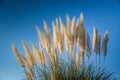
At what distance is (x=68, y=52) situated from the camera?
216cm

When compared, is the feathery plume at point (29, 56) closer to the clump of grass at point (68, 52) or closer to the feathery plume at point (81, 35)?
the clump of grass at point (68, 52)

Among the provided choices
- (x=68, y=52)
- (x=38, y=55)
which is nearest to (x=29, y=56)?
(x=38, y=55)

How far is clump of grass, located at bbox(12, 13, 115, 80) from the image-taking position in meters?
2.08

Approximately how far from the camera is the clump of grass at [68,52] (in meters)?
2.08

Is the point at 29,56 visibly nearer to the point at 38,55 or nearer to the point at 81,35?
the point at 38,55

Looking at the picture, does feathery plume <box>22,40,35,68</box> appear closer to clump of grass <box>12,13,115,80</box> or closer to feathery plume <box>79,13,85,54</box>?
clump of grass <box>12,13,115,80</box>

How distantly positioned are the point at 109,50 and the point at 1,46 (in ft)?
3.65

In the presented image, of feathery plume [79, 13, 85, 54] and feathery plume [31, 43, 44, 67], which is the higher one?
feathery plume [79, 13, 85, 54]

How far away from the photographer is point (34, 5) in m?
2.59

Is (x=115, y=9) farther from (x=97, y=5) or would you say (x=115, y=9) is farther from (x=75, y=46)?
(x=75, y=46)

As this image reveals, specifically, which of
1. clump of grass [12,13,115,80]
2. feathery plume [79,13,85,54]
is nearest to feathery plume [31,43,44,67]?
clump of grass [12,13,115,80]

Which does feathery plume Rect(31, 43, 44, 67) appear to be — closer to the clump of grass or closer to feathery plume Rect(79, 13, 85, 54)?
the clump of grass

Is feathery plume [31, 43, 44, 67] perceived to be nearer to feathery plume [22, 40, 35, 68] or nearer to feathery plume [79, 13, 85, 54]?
feathery plume [22, 40, 35, 68]

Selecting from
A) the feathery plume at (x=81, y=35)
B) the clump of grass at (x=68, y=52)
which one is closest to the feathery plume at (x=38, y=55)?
the clump of grass at (x=68, y=52)
